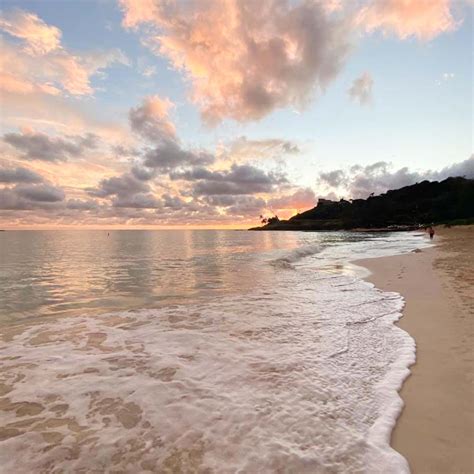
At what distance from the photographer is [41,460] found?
3668mm

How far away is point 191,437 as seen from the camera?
13.3ft

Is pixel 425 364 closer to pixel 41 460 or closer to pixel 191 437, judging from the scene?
pixel 191 437

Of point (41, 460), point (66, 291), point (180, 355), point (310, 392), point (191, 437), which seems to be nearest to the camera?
point (41, 460)

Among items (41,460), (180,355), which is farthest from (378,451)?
(180,355)

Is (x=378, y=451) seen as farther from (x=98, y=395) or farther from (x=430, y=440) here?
(x=98, y=395)

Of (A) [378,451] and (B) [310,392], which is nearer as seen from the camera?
(A) [378,451]

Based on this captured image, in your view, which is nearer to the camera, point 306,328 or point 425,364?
point 425,364

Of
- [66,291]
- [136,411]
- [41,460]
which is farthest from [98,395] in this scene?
[66,291]

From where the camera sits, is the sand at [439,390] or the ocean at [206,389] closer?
the sand at [439,390]

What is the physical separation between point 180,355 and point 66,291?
39.6ft

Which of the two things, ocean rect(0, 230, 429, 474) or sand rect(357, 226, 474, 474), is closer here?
sand rect(357, 226, 474, 474)

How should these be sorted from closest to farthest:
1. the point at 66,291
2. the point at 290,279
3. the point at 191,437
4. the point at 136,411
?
the point at 191,437, the point at 136,411, the point at 66,291, the point at 290,279

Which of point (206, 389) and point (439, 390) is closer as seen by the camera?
point (439, 390)

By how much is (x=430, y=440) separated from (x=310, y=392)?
1.75m
